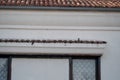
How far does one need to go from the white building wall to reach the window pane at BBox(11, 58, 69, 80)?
870 mm

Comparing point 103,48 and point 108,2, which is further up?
point 108,2

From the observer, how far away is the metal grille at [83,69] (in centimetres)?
1417

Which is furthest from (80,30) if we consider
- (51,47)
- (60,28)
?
(51,47)

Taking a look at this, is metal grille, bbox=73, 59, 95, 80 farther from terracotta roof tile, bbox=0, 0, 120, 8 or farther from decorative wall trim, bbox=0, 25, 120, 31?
terracotta roof tile, bbox=0, 0, 120, 8

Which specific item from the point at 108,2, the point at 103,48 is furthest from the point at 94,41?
the point at 108,2

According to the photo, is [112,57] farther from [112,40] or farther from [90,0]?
[90,0]

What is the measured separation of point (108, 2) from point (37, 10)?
2800 mm

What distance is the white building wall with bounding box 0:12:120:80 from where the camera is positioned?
14.1 m

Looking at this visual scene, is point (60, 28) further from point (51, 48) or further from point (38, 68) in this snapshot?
point (38, 68)

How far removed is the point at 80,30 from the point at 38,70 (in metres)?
2.00

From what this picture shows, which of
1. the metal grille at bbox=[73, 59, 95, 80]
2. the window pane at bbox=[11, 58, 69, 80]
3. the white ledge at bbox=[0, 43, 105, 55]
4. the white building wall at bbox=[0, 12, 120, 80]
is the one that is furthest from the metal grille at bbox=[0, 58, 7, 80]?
the metal grille at bbox=[73, 59, 95, 80]

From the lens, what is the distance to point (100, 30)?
14.4 metres

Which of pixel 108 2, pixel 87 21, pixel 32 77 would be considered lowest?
pixel 32 77

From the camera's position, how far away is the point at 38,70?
547 inches
